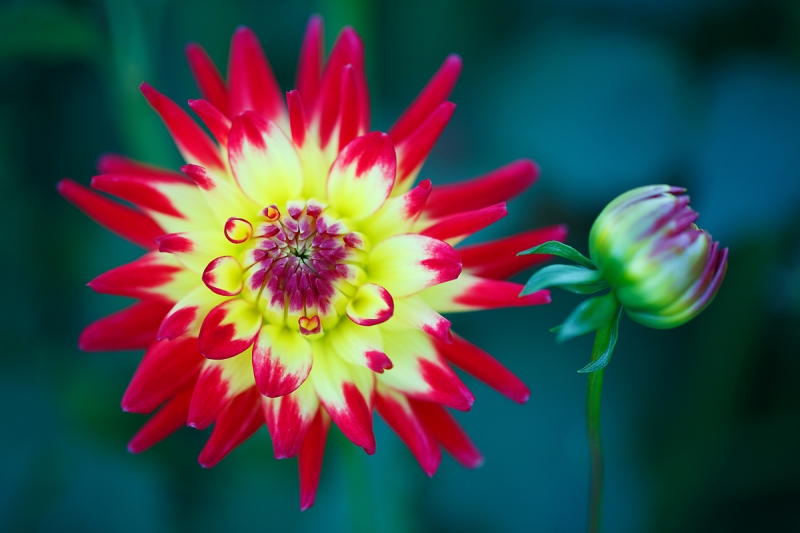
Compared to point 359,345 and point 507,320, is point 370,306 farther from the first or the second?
point 507,320

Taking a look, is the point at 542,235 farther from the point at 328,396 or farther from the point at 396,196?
the point at 328,396

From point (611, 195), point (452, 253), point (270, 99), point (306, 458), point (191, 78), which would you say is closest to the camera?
point (452, 253)

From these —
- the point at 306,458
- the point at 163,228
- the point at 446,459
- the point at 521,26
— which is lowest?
the point at 446,459

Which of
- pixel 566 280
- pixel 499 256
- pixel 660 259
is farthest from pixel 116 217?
pixel 660 259

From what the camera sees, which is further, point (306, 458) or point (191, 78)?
point (191, 78)

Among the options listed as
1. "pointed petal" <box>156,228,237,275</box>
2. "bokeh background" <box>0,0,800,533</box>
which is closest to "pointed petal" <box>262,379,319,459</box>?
"pointed petal" <box>156,228,237,275</box>

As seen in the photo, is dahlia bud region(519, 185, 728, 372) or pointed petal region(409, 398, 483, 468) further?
pointed petal region(409, 398, 483, 468)

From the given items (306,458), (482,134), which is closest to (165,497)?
(306,458)

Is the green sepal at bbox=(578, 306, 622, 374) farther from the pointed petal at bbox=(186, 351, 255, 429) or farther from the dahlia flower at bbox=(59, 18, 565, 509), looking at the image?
the pointed petal at bbox=(186, 351, 255, 429)
